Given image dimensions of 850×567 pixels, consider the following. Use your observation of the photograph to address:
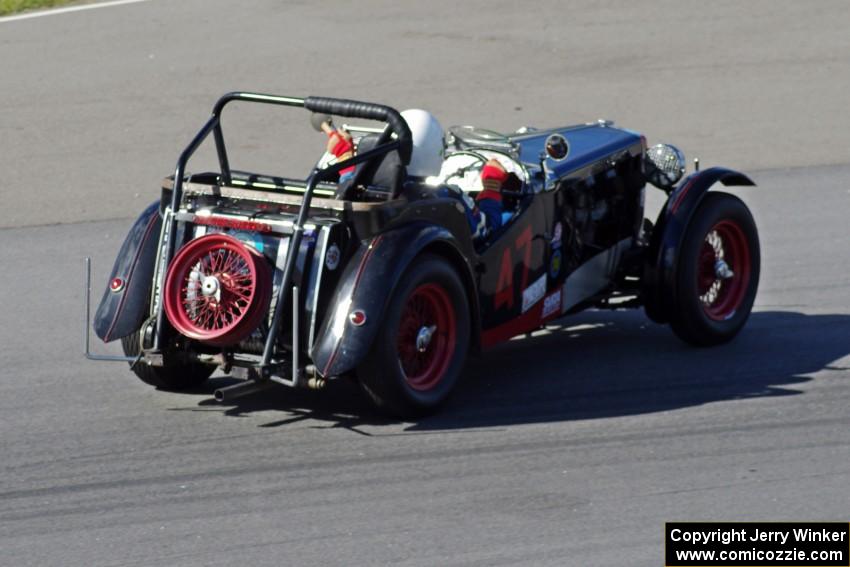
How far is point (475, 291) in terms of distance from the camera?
7.59m

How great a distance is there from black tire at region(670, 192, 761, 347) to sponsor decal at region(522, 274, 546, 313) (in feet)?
2.54

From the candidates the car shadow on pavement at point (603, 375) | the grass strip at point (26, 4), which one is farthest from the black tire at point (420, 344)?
the grass strip at point (26, 4)

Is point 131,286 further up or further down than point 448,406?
further up

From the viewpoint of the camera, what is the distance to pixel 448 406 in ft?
25.1

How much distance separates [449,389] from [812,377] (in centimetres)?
198

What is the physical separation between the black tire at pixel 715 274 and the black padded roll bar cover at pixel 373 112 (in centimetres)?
192

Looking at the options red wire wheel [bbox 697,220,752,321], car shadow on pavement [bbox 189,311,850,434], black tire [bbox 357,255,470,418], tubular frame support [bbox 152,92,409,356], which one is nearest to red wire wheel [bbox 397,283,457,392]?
black tire [bbox 357,255,470,418]

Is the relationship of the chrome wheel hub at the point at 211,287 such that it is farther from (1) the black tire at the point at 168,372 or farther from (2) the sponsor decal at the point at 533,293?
(2) the sponsor decal at the point at 533,293

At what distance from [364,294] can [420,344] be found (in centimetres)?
52

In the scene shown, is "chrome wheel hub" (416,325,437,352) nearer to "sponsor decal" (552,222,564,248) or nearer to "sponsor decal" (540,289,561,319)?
"sponsor decal" (540,289,561,319)

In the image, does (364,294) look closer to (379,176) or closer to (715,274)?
(379,176)

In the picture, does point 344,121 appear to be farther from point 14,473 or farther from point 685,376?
point 14,473

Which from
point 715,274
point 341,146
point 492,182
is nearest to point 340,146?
point 341,146

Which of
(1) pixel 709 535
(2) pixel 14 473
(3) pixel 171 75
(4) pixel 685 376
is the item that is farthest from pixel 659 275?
(3) pixel 171 75
